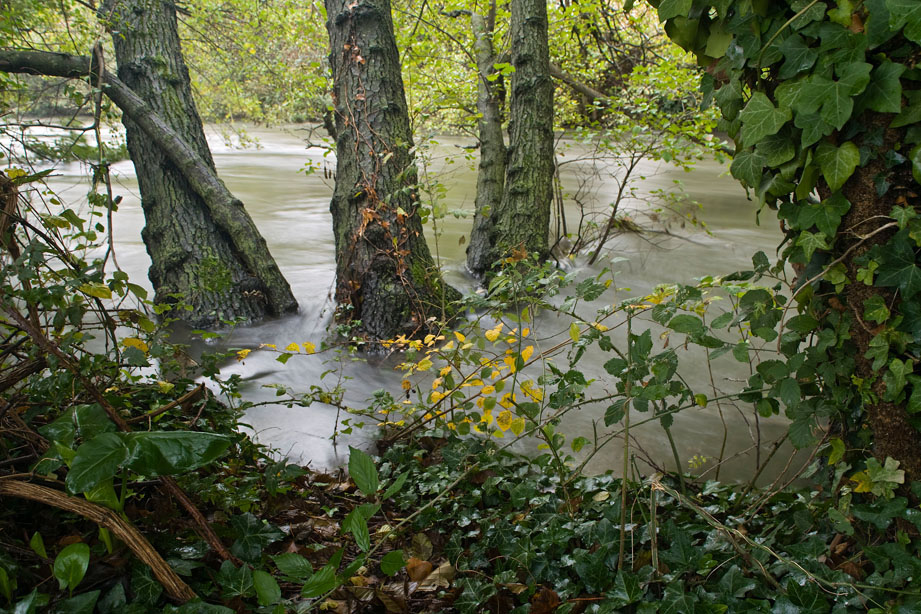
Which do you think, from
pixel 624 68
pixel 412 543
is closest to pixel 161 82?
pixel 412 543

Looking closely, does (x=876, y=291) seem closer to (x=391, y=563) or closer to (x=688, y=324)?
(x=688, y=324)

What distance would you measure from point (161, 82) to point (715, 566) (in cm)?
577

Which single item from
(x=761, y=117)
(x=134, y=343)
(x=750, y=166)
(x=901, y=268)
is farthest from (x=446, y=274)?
(x=901, y=268)

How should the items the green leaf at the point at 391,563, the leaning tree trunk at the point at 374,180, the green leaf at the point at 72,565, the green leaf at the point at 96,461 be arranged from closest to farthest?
1. the green leaf at the point at 96,461
2. the green leaf at the point at 72,565
3. the green leaf at the point at 391,563
4. the leaning tree trunk at the point at 374,180

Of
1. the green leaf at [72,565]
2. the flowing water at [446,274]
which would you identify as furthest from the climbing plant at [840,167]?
the green leaf at [72,565]

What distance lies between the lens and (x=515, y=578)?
201cm

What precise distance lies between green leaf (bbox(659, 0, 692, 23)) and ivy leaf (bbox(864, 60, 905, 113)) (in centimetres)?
54

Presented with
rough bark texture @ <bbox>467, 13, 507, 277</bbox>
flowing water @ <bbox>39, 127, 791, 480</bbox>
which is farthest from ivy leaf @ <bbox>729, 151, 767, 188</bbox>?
rough bark texture @ <bbox>467, 13, 507, 277</bbox>

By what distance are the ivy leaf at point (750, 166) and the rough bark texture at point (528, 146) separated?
4467 millimetres

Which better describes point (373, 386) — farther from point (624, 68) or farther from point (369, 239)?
point (624, 68)

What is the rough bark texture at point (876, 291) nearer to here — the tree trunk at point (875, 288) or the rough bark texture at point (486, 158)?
the tree trunk at point (875, 288)

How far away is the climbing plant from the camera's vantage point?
1514mm

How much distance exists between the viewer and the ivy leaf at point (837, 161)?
160 centimetres

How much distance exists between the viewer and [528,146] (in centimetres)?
648
